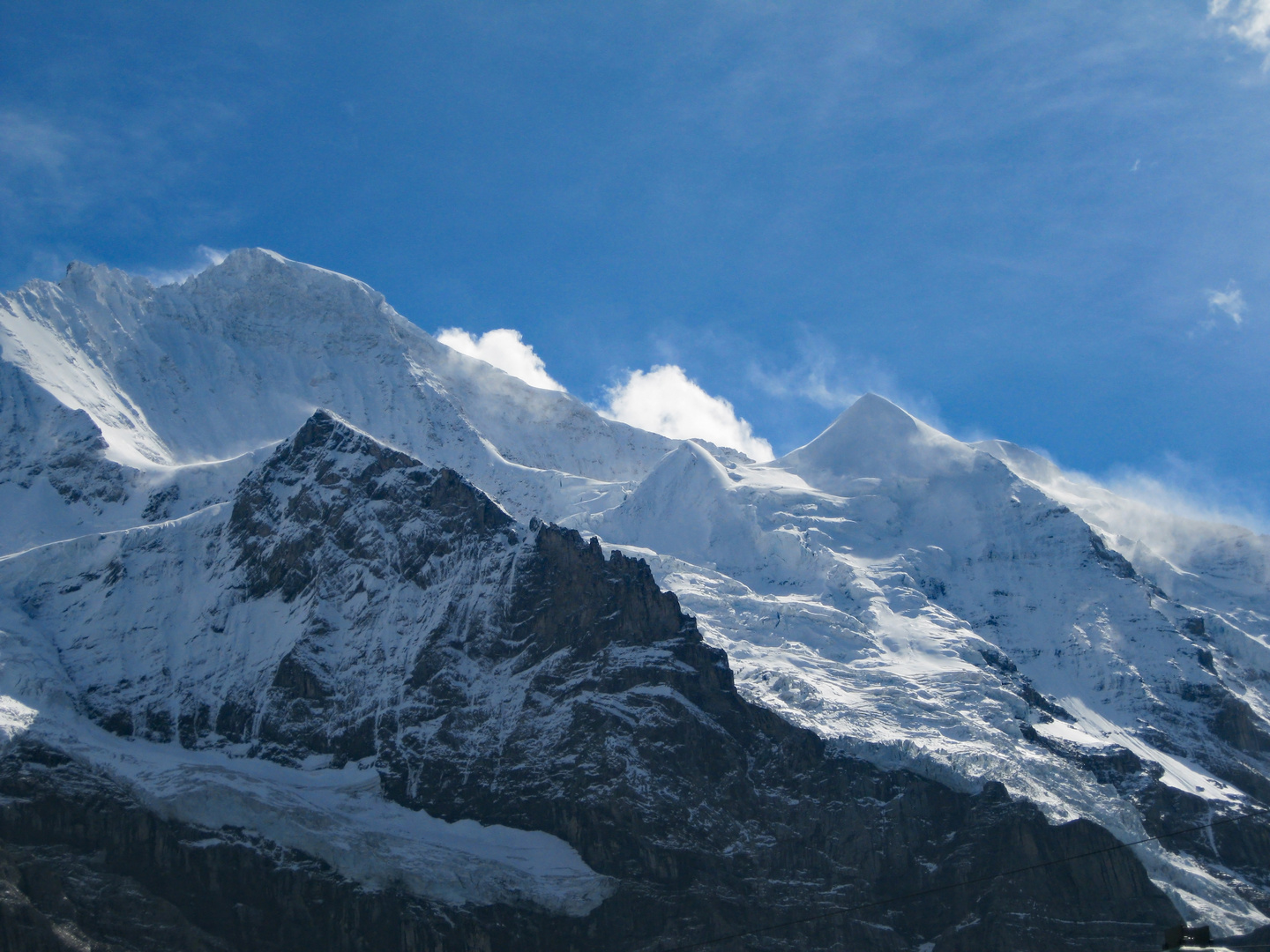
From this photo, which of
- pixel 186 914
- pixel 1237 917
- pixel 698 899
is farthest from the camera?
pixel 1237 917

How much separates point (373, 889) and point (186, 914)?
2007 cm

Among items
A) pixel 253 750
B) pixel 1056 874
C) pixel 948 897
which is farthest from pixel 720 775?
pixel 253 750

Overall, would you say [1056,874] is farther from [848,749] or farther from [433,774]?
[433,774]

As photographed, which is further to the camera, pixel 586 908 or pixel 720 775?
pixel 720 775

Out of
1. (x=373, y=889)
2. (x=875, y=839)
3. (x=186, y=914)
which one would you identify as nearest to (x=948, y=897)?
(x=875, y=839)

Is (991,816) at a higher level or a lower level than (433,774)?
higher

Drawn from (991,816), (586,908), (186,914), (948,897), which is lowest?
(186,914)

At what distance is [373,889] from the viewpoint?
170 meters

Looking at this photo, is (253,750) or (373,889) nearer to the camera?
(373,889)

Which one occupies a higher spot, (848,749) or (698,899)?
(848,749)

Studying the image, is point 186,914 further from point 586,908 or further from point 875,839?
point 875,839

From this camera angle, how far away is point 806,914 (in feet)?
577

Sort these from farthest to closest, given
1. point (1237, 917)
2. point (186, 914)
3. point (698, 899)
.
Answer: point (1237, 917), point (698, 899), point (186, 914)

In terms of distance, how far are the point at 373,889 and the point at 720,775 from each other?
148 ft
